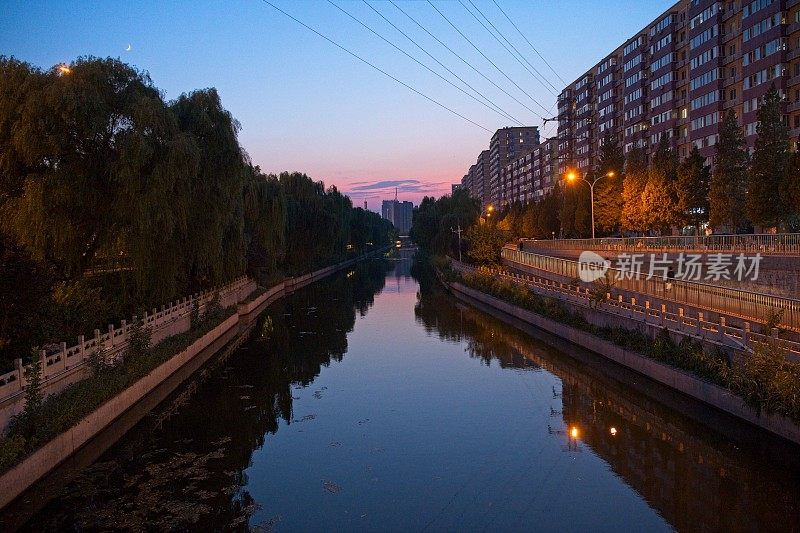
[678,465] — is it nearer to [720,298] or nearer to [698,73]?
[720,298]

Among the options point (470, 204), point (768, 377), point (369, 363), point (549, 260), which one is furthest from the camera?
point (470, 204)

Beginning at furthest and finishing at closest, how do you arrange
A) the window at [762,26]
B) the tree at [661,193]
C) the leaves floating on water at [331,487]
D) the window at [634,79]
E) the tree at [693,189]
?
the window at [634,79], the window at [762,26], the tree at [661,193], the tree at [693,189], the leaves floating on water at [331,487]

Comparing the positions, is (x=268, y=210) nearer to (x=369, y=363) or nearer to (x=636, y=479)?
(x=369, y=363)

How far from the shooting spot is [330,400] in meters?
21.8

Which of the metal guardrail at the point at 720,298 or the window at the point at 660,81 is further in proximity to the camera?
the window at the point at 660,81

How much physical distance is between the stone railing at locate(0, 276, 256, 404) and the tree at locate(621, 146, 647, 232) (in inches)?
1264

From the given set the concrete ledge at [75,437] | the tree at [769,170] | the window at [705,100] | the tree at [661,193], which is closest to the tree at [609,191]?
the tree at [661,193]

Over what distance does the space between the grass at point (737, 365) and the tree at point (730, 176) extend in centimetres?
1592

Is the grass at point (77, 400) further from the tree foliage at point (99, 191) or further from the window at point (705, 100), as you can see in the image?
the window at point (705, 100)

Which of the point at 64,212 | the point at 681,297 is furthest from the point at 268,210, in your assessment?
the point at 681,297

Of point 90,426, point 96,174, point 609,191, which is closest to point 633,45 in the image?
point 609,191

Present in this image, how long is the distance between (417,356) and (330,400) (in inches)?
333

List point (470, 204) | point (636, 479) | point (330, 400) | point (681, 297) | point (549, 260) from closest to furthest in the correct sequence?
1. point (636, 479)
2. point (330, 400)
3. point (681, 297)
4. point (549, 260)
5. point (470, 204)

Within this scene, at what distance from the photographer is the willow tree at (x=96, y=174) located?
22016 millimetres
